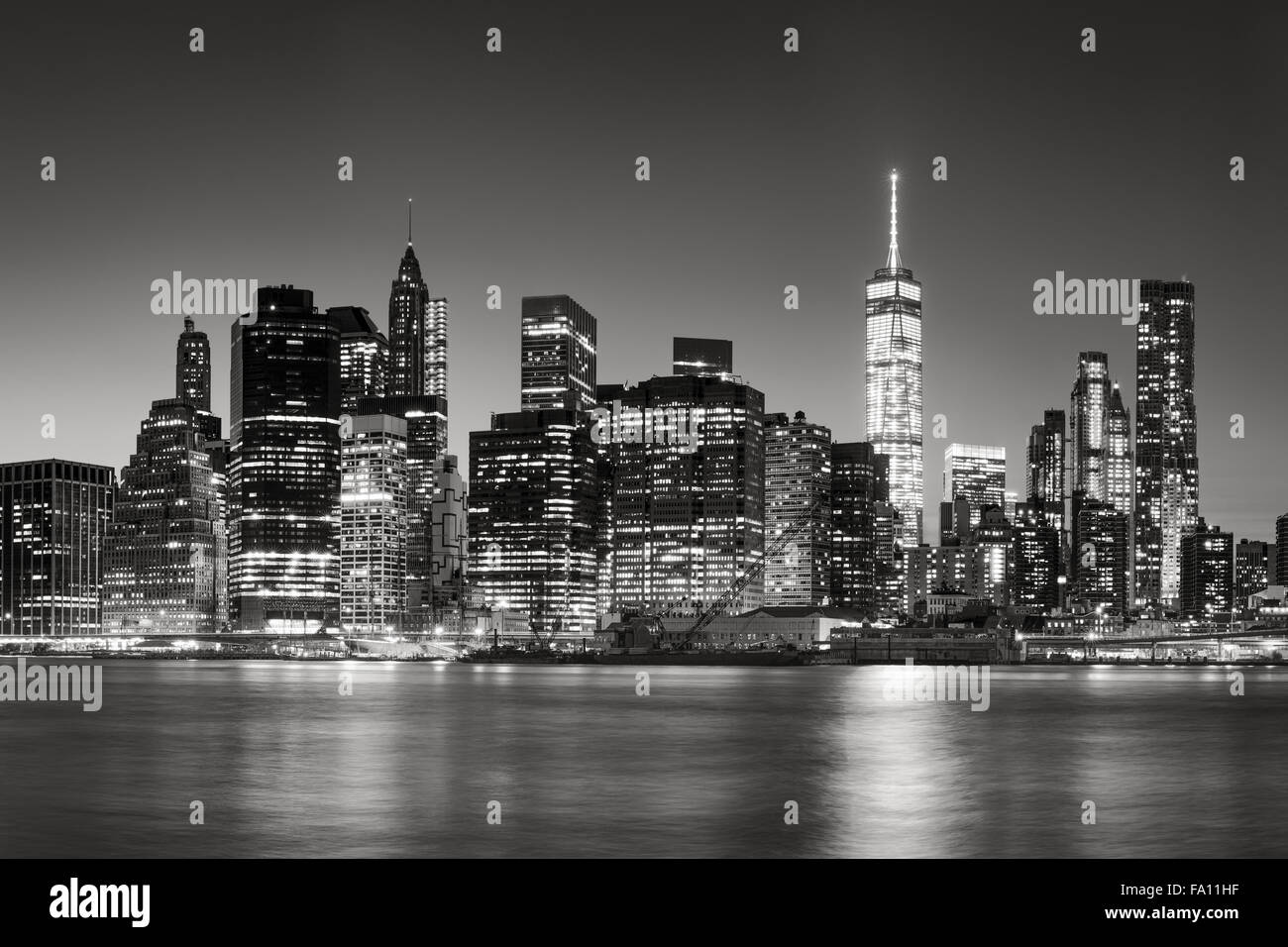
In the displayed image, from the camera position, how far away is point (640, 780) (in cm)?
6031

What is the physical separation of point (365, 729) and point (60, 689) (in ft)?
303

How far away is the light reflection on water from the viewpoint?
43.7m

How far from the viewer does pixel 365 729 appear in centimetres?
9000

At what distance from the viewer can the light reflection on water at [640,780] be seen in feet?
143
